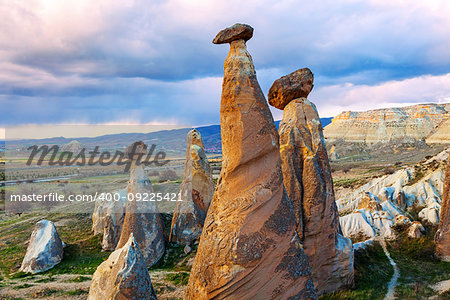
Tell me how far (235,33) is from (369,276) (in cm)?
1020

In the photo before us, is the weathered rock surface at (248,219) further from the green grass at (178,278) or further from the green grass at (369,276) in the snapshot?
the green grass at (178,278)

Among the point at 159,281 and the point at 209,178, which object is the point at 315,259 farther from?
the point at 209,178

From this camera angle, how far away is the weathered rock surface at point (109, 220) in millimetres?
16500

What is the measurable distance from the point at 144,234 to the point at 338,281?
8.91m

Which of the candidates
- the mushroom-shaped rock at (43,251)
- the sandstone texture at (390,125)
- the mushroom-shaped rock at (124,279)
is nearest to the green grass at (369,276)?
the mushroom-shaped rock at (124,279)

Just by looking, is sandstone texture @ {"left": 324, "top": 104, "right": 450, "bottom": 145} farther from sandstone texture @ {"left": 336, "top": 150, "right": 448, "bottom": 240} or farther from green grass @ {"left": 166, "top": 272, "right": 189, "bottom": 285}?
green grass @ {"left": 166, "top": 272, "right": 189, "bottom": 285}

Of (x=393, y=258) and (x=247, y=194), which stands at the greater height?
(x=247, y=194)

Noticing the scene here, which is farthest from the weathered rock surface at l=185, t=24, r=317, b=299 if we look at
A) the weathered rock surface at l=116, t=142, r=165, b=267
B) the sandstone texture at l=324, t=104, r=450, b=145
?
the sandstone texture at l=324, t=104, r=450, b=145

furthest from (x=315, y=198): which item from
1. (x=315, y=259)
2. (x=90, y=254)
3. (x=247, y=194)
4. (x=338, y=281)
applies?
(x=90, y=254)

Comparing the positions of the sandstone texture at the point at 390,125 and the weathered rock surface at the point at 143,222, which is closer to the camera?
the weathered rock surface at the point at 143,222

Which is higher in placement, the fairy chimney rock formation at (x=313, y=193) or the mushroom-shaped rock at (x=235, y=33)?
the mushroom-shaped rock at (x=235, y=33)

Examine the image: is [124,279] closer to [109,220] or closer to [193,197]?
[193,197]

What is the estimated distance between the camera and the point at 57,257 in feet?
49.4

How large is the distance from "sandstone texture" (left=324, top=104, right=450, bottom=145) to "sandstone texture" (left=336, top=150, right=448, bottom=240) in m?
72.3
